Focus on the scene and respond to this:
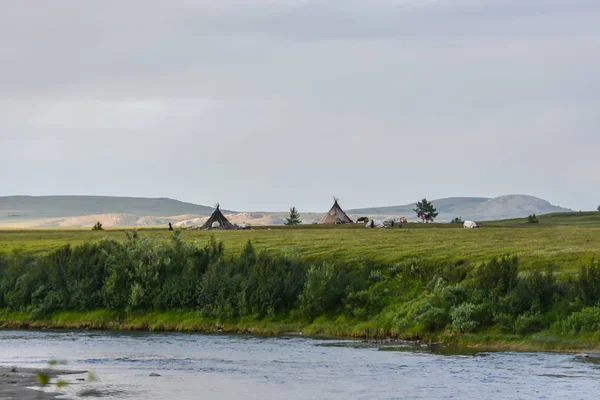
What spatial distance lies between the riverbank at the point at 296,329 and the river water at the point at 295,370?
2.73 meters

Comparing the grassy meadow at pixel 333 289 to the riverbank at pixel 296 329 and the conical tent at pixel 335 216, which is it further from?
the conical tent at pixel 335 216

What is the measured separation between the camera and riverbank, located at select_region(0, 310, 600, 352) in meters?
55.7

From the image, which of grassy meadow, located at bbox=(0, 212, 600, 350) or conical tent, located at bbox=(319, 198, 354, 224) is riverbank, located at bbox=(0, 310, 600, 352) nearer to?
grassy meadow, located at bbox=(0, 212, 600, 350)

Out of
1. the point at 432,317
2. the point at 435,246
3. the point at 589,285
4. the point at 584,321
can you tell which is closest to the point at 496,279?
the point at 432,317

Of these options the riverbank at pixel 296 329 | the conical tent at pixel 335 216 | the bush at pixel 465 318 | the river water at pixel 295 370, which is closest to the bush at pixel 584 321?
the riverbank at pixel 296 329

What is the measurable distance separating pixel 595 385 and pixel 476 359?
9800 millimetres

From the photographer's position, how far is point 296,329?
67.4 m

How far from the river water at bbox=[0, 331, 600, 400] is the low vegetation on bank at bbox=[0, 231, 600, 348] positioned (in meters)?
4.74

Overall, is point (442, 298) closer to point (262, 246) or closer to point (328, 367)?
point (328, 367)

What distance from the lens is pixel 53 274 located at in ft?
262

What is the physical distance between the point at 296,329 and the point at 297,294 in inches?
160

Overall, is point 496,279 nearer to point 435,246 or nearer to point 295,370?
point 435,246

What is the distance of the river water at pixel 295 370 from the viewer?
40.6m

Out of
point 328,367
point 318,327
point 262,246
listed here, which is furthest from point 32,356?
point 262,246
